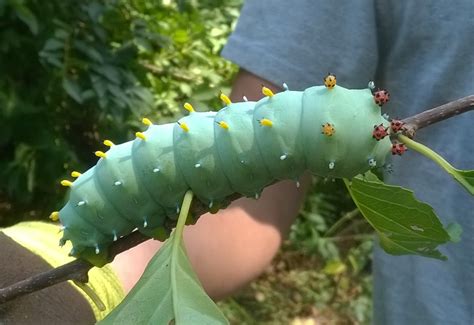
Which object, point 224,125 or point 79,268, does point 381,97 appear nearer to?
point 224,125

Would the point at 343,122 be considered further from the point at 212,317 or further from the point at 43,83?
the point at 43,83

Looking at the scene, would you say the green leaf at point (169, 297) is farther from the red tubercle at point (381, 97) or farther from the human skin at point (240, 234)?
the human skin at point (240, 234)

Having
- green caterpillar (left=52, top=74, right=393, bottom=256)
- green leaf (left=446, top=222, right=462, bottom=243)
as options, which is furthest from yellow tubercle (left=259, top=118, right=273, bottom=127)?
green leaf (left=446, top=222, right=462, bottom=243)

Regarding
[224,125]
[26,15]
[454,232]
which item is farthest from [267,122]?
[26,15]

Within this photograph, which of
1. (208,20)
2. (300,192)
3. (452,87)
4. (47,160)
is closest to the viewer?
(452,87)

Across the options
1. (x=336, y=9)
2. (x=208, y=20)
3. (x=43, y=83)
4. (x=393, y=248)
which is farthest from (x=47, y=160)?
(x=393, y=248)

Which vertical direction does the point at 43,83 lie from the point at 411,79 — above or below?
below

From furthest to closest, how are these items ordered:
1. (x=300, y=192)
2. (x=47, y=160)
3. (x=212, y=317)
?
1. (x=47, y=160)
2. (x=300, y=192)
3. (x=212, y=317)
